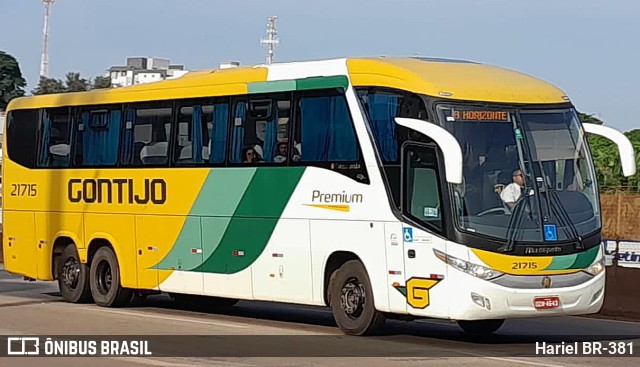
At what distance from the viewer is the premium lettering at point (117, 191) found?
A: 776 inches

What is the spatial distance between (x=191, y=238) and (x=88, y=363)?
6.12 metres

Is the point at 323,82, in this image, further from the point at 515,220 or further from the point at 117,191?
the point at 117,191

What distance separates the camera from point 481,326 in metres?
17.1

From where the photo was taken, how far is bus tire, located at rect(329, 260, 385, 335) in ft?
52.7

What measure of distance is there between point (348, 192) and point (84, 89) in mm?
79598

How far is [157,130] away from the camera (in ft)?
65.1

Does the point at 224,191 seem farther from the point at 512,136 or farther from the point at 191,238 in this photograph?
the point at 512,136

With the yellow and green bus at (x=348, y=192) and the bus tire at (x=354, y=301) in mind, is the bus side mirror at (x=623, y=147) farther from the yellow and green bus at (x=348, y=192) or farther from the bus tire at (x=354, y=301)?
the bus tire at (x=354, y=301)

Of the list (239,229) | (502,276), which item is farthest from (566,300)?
(239,229)

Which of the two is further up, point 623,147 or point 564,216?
point 623,147

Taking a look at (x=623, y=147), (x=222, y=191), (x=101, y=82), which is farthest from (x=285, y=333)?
(x=101, y=82)

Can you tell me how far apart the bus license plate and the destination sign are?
2263mm

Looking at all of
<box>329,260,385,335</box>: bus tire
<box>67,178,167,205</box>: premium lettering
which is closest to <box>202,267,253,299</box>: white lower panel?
<box>67,178,167,205</box>: premium lettering

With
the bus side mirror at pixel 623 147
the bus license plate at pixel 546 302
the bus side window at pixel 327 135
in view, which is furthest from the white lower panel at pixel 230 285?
the bus side mirror at pixel 623 147
